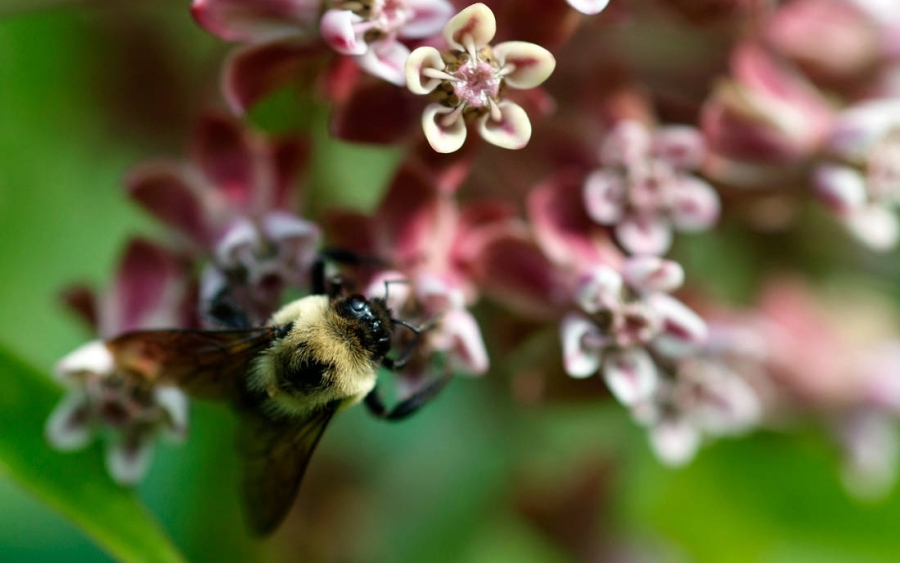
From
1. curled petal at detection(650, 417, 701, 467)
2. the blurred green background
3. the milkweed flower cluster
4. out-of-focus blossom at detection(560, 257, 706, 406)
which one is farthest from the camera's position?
the blurred green background

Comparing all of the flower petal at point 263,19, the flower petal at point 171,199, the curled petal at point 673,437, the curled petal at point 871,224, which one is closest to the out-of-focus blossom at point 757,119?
the curled petal at point 871,224

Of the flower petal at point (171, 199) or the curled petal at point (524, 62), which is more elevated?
the curled petal at point (524, 62)

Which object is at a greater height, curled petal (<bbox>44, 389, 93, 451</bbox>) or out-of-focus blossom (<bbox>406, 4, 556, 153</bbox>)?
out-of-focus blossom (<bbox>406, 4, 556, 153</bbox>)

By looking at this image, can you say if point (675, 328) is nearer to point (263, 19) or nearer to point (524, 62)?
point (524, 62)

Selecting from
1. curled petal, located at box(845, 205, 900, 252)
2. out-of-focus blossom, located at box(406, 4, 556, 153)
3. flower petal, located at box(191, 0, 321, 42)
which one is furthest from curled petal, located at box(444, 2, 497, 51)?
curled petal, located at box(845, 205, 900, 252)

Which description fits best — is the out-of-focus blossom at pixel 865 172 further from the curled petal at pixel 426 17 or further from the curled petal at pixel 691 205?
the curled petal at pixel 426 17

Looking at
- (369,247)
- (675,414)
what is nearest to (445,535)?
(675,414)

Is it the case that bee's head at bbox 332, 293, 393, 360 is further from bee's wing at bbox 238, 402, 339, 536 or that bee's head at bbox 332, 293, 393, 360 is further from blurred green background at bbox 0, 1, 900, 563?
blurred green background at bbox 0, 1, 900, 563
